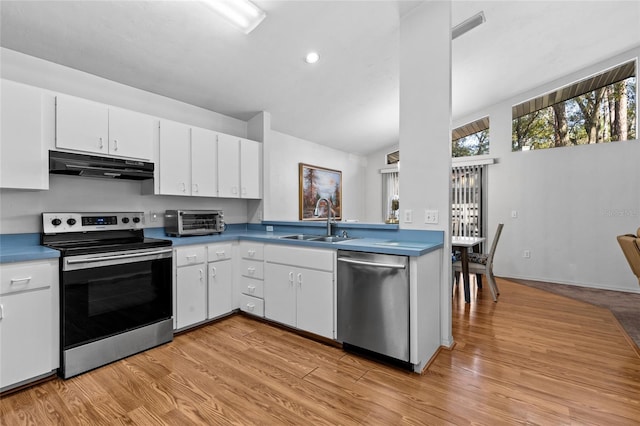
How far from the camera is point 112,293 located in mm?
2316

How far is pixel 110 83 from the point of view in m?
2.95

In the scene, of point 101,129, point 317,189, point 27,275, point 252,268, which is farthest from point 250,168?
point 27,275

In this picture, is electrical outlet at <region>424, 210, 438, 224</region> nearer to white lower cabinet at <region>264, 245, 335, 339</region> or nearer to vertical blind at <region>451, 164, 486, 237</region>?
white lower cabinet at <region>264, 245, 335, 339</region>

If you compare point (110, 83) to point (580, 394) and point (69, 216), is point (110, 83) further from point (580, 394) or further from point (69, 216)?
point (580, 394)

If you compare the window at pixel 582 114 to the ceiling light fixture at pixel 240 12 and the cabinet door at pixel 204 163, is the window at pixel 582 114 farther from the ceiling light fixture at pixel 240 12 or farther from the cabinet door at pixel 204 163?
the cabinet door at pixel 204 163

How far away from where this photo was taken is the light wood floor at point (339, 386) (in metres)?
1.70

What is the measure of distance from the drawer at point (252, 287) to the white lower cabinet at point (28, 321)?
154 centimetres

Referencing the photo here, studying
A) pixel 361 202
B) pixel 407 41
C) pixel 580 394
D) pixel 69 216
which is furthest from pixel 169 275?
pixel 361 202

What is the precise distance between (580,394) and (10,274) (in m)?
3.63

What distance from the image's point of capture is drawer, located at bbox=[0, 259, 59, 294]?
1.87 metres

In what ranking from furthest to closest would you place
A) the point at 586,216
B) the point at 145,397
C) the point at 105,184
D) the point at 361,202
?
the point at 361,202 → the point at 586,216 → the point at 105,184 → the point at 145,397

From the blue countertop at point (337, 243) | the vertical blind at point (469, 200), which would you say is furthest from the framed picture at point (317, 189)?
the vertical blind at point (469, 200)

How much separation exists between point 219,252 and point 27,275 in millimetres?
1449

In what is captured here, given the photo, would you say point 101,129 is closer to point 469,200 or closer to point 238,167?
point 238,167
